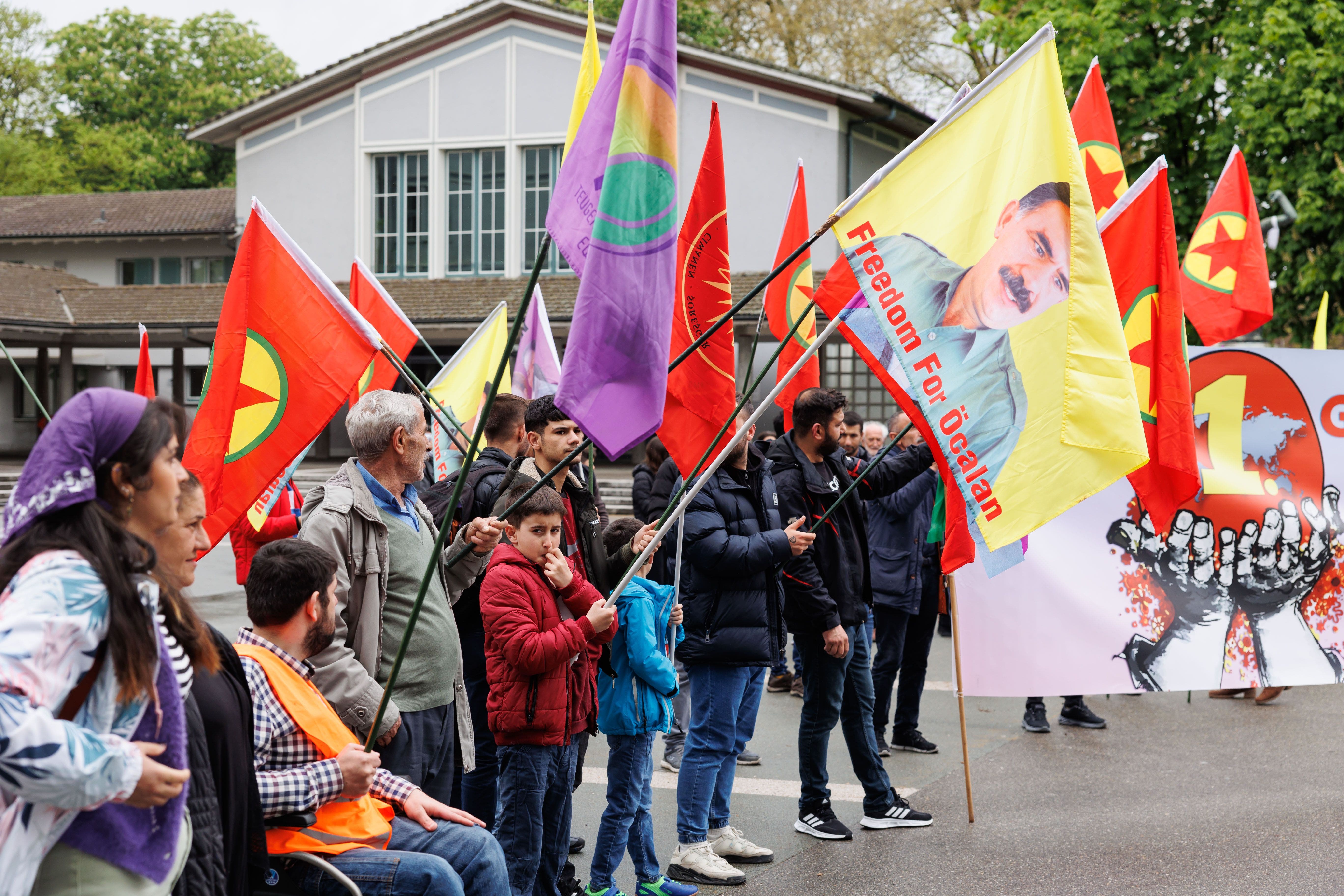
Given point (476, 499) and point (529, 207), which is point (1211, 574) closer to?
point (476, 499)

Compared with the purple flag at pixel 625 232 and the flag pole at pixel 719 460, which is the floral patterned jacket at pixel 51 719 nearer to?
the purple flag at pixel 625 232

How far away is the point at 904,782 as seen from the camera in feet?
21.9

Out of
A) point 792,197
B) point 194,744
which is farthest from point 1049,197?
point 792,197

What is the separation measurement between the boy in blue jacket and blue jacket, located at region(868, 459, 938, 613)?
8.73 ft

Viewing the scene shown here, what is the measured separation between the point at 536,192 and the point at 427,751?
73.1 feet

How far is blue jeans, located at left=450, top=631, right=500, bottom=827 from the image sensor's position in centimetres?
506

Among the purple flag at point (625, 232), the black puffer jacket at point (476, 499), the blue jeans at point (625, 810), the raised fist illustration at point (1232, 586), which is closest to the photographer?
A: the purple flag at point (625, 232)

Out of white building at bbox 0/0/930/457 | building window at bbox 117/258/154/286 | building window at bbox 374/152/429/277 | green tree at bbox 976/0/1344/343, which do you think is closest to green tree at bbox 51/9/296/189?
building window at bbox 117/258/154/286

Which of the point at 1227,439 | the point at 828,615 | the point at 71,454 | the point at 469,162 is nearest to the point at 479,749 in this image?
the point at 828,615

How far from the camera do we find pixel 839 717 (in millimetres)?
5945

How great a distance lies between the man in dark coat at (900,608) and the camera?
732cm

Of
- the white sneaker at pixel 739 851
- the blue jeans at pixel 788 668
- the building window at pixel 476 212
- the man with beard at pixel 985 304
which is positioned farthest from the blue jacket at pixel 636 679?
the building window at pixel 476 212

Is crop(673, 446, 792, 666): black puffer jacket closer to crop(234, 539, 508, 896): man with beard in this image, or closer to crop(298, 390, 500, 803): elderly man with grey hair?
crop(298, 390, 500, 803): elderly man with grey hair

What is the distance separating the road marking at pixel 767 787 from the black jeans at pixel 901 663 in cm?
63
